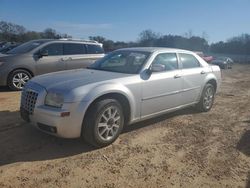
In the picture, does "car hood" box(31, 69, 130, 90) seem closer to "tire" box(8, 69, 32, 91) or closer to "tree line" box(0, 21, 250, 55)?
"tire" box(8, 69, 32, 91)

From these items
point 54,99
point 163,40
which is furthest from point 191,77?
point 163,40

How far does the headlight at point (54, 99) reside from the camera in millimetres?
4492

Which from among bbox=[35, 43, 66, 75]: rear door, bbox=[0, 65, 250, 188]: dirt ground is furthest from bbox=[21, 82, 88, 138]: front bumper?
bbox=[35, 43, 66, 75]: rear door

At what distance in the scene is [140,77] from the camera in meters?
5.46

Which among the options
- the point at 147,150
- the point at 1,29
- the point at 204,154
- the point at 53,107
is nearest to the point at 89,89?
the point at 53,107

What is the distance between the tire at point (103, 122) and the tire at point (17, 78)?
5524 millimetres

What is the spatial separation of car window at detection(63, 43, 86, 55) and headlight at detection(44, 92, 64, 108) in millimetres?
6078

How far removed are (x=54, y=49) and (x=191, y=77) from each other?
5277 mm

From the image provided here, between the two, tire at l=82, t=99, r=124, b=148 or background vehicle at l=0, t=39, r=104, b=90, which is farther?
background vehicle at l=0, t=39, r=104, b=90

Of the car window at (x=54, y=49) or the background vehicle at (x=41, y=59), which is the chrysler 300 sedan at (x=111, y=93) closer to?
the background vehicle at (x=41, y=59)

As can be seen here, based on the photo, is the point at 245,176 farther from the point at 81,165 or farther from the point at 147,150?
the point at 81,165

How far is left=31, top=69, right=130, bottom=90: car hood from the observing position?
185 inches

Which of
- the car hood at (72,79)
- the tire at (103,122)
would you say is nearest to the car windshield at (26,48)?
the car hood at (72,79)

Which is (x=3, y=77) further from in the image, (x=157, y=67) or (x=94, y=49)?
(x=157, y=67)
